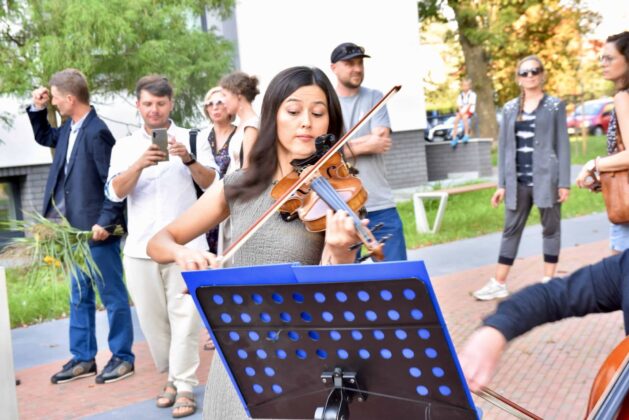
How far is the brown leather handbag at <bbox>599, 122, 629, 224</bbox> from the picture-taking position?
15.6 feet

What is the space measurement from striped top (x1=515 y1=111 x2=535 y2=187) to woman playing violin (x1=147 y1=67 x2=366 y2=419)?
14.3 ft

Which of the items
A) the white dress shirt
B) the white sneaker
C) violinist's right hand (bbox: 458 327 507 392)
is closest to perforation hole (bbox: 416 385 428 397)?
violinist's right hand (bbox: 458 327 507 392)

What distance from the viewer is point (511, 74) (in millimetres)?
28281

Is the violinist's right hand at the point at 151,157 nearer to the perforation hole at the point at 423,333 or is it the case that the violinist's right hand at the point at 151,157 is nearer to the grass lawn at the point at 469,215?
the perforation hole at the point at 423,333

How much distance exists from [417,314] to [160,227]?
339 centimetres

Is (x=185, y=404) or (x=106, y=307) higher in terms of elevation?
(x=106, y=307)

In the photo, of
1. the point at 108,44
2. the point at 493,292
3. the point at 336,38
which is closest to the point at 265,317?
the point at 493,292

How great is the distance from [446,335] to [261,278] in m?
0.46

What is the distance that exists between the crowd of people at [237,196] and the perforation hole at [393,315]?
0.65 ft

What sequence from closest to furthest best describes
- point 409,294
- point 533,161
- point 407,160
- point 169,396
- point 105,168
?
point 409,294, point 169,396, point 105,168, point 533,161, point 407,160

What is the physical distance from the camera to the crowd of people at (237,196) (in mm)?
2623

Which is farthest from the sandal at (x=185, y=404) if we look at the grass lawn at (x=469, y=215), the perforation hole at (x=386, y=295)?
the grass lawn at (x=469, y=215)

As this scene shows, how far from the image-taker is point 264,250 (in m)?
2.85

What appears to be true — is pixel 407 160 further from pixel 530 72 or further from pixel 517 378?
pixel 517 378
